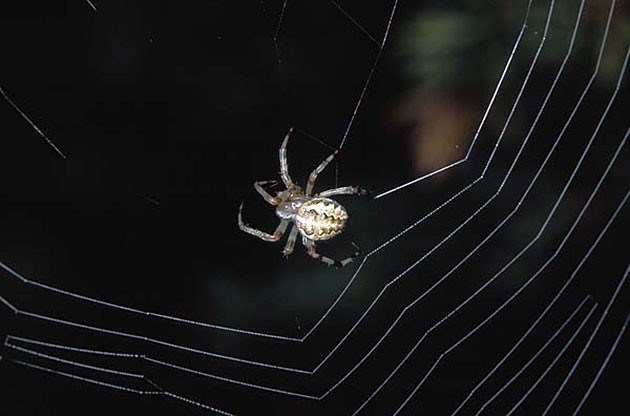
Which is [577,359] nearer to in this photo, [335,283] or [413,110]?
[335,283]

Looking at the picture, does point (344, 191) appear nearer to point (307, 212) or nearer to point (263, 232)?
point (307, 212)

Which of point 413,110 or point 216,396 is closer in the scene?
point 413,110

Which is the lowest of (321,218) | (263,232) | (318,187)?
(321,218)

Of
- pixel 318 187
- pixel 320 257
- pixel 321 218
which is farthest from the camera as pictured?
pixel 318 187

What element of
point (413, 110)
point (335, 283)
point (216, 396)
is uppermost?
point (413, 110)

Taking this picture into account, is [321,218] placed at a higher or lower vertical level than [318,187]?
lower

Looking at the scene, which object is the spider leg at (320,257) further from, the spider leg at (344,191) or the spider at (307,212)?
the spider leg at (344,191)

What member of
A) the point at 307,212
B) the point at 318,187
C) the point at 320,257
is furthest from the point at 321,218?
the point at 318,187

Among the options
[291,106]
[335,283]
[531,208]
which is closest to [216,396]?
[335,283]

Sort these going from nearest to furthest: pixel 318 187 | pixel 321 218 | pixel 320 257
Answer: pixel 321 218
pixel 320 257
pixel 318 187
